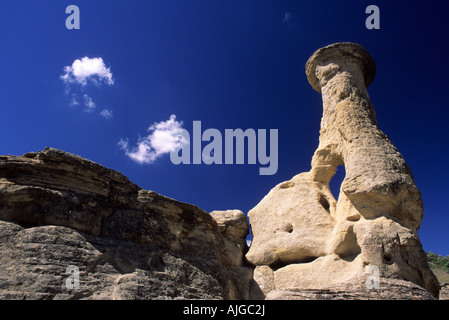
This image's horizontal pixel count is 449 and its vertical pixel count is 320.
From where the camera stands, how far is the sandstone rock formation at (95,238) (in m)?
6.29

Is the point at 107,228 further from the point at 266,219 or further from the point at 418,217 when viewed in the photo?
the point at 418,217

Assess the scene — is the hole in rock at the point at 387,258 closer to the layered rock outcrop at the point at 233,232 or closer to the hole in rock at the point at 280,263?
the layered rock outcrop at the point at 233,232

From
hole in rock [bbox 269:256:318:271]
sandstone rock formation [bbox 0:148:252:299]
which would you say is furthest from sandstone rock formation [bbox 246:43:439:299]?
sandstone rock formation [bbox 0:148:252:299]

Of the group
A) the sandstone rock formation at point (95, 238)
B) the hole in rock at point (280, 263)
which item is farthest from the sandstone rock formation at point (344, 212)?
the sandstone rock formation at point (95, 238)

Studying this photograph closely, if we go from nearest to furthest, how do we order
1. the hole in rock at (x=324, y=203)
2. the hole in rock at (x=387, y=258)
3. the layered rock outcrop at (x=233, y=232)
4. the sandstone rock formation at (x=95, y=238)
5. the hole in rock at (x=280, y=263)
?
the sandstone rock formation at (x=95, y=238) → the layered rock outcrop at (x=233, y=232) → the hole in rock at (x=387, y=258) → the hole in rock at (x=280, y=263) → the hole in rock at (x=324, y=203)

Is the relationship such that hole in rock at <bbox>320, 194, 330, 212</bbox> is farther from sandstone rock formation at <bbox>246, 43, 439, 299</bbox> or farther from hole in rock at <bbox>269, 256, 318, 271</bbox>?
hole in rock at <bbox>269, 256, 318, 271</bbox>

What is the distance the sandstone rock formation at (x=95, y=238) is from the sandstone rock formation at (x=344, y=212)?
84.0 inches

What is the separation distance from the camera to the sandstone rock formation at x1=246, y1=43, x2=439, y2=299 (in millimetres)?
7734

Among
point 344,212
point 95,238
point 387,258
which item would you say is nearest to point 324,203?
point 344,212

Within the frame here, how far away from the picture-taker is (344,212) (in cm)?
992

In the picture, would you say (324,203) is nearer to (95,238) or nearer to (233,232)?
(233,232)

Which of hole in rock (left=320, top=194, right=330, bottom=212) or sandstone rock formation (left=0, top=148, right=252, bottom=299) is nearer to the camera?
sandstone rock formation (left=0, top=148, right=252, bottom=299)

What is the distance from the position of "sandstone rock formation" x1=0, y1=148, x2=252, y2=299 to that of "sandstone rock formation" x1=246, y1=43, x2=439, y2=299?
84.0 inches

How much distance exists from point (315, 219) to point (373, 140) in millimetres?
2983
